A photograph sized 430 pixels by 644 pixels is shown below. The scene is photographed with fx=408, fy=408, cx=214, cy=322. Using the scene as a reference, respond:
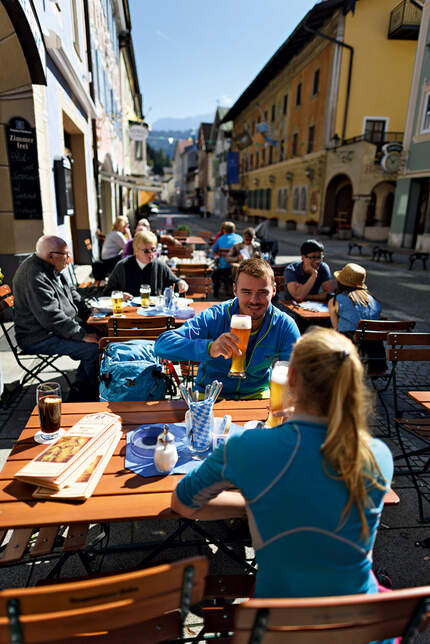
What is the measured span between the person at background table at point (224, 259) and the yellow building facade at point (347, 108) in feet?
49.0

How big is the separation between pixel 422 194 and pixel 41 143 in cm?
1829

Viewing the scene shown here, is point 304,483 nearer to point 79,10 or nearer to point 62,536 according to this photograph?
point 62,536

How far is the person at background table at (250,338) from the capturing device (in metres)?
2.56

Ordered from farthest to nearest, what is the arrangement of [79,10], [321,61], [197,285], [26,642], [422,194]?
[321,61]
[422,194]
[79,10]
[197,285]
[26,642]

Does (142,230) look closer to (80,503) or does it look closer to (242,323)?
(242,323)

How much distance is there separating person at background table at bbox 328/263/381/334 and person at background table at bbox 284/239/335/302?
1.11 meters

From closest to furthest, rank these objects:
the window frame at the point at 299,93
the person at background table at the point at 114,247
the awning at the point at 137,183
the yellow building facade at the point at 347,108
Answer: the person at background table at the point at 114,247
the awning at the point at 137,183
the yellow building facade at the point at 347,108
the window frame at the point at 299,93

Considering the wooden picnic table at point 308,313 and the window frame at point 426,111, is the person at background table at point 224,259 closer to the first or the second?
the wooden picnic table at point 308,313

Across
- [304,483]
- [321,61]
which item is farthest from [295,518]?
[321,61]

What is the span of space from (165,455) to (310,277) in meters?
4.01

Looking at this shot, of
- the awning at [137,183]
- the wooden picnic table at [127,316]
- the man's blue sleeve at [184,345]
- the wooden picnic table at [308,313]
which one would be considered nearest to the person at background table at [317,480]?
the man's blue sleeve at [184,345]

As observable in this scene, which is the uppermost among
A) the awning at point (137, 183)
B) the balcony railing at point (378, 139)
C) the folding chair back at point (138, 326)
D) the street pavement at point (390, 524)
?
the balcony railing at point (378, 139)

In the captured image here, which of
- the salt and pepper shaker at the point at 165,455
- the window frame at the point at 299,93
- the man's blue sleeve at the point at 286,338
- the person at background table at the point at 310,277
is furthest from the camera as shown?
the window frame at the point at 299,93

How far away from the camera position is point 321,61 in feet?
82.5
